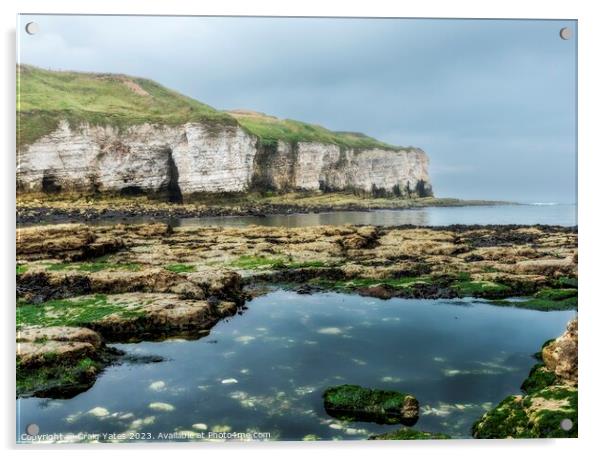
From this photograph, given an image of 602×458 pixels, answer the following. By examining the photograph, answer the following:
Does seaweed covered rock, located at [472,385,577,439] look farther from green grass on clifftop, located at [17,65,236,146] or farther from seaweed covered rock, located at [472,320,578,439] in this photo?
green grass on clifftop, located at [17,65,236,146]

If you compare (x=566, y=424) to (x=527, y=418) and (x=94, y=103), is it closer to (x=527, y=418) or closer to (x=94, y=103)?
(x=527, y=418)

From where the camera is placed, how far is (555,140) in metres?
6.48

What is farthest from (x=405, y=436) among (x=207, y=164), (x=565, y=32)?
(x=565, y=32)

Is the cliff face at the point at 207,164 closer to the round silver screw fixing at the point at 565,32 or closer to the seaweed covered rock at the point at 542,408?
the round silver screw fixing at the point at 565,32

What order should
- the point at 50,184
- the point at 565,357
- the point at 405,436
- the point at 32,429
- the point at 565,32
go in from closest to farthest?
1. the point at 405,436
2. the point at 32,429
3. the point at 565,357
4. the point at 565,32
5. the point at 50,184

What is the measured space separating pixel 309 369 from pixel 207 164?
419cm

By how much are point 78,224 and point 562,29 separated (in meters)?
8.08

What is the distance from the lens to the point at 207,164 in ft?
26.1

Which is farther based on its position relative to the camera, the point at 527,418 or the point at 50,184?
the point at 50,184

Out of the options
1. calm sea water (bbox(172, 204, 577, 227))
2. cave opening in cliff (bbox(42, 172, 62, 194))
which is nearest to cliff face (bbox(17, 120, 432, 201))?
cave opening in cliff (bbox(42, 172, 62, 194))

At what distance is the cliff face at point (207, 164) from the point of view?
7.02 meters

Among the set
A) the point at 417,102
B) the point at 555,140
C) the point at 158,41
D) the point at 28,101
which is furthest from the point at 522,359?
the point at 28,101

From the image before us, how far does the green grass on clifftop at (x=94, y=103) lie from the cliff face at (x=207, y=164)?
198 mm

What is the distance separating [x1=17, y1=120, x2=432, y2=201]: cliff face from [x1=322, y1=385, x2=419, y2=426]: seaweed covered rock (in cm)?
331
